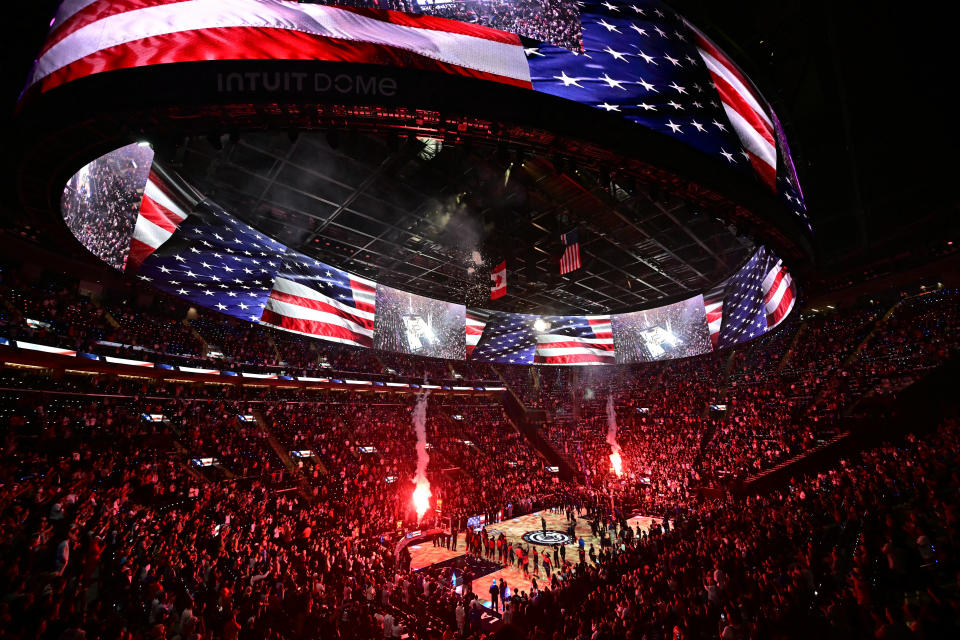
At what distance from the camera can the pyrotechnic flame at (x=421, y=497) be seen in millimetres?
22667

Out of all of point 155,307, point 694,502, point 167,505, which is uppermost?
point 155,307

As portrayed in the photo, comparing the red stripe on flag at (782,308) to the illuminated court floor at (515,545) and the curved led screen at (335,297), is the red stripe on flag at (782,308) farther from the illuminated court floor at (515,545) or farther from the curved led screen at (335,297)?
the illuminated court floor at (515,545)

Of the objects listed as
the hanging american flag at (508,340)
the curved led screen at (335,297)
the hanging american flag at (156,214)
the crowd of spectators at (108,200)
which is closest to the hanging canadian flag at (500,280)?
the curved led screen at (335,297)

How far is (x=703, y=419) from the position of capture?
27.1 metres

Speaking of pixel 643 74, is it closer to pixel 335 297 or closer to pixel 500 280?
pixel 500 280

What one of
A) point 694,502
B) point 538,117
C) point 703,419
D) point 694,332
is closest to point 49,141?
point 538,117

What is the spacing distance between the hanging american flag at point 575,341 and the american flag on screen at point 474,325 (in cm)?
512

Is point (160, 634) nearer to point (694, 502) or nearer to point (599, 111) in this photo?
point (599, 111)

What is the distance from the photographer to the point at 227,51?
5480 millimetres

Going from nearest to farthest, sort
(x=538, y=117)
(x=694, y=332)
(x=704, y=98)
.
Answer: (x=538, y=117) → (x=704, y=98) → (x=694, y=332)

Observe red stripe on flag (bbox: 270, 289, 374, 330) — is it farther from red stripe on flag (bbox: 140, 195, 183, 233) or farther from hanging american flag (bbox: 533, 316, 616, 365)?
hanging american flag (bbox: 533, 316, 616, 365)

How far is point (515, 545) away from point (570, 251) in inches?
539

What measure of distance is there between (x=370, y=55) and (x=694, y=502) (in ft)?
76.6

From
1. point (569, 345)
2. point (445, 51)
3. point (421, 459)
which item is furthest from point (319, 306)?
point (569, 345)
